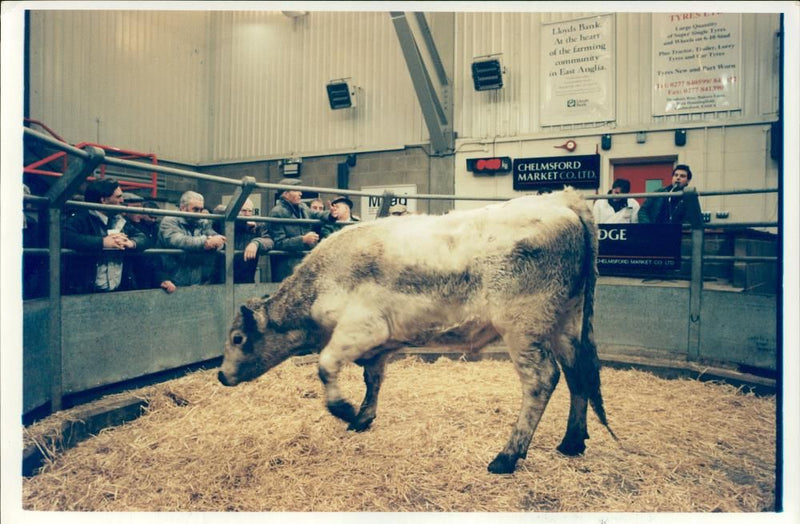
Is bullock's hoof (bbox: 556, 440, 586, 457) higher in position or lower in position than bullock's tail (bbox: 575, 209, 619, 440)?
lower

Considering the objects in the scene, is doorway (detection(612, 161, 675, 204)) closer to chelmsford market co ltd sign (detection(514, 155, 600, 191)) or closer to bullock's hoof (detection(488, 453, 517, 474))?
chelmsford market co ltd sign (detection(514, 155, 600, 191))

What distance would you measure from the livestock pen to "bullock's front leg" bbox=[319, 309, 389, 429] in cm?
26

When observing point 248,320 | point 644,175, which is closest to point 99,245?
point 248,320

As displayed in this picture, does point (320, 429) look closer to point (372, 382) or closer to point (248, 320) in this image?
point (372, 382)

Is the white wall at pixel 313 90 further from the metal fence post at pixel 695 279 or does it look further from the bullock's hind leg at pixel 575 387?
the bullock's hind leg at pixel 575 387

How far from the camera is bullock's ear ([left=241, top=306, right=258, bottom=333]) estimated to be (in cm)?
250

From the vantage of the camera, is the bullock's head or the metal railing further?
the bullock's head

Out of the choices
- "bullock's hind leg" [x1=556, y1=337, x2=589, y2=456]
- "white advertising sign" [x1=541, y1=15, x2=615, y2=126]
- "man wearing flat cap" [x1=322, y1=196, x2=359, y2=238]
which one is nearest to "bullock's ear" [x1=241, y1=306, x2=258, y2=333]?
"man wearing flat cap" [x1=322, y1=196, x2=359, y2=238]

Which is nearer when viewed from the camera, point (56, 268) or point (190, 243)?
point (56, 268)

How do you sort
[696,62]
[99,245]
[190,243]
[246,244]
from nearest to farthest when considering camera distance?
1. [99,245]
2. [696,62]
3. [190,243]
4. [246,244]

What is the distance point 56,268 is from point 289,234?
136cm

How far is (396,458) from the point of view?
226 centimetres

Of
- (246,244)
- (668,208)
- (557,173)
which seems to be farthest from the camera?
(557,173)

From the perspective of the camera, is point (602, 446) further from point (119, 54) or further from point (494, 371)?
point (119, 54)
